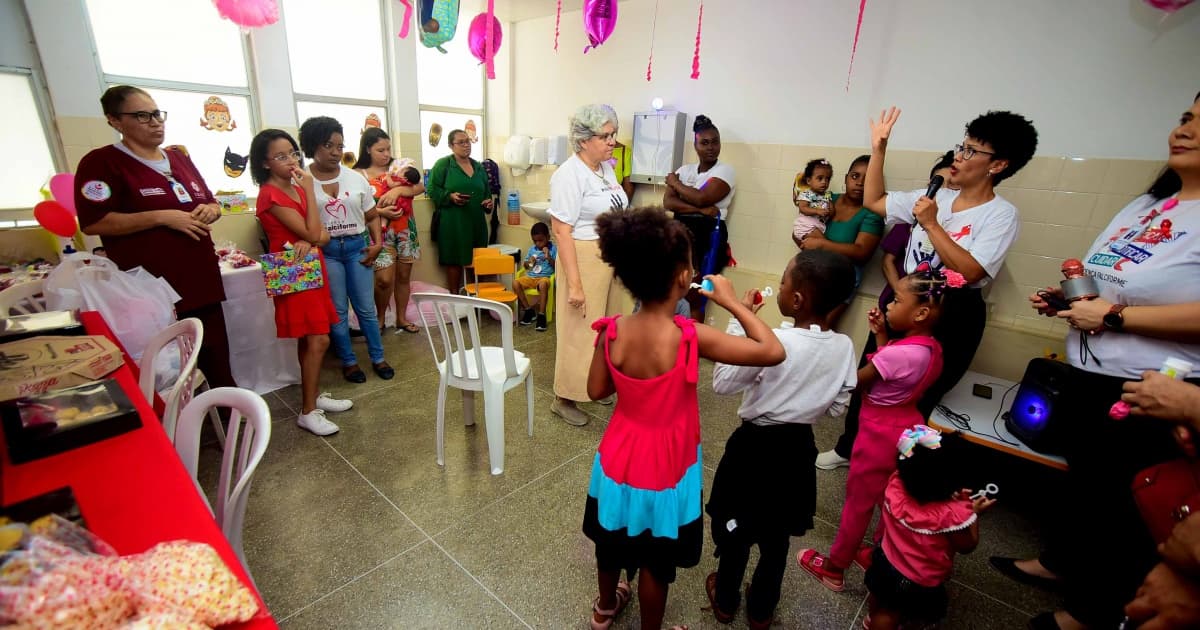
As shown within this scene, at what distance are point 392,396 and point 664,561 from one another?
2.28 m

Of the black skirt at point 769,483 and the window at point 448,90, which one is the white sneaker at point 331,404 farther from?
the window at point 448,90

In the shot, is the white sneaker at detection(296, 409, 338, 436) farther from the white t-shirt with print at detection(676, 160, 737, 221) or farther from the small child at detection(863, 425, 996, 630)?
the white t-shirt with print at detection(676, 160, 737, 221)

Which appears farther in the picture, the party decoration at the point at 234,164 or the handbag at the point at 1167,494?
the party decoration at the point at 234,164

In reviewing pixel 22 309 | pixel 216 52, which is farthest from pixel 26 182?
pixel 22 309

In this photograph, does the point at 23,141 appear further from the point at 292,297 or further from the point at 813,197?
the point at 813,197

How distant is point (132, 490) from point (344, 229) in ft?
6.90

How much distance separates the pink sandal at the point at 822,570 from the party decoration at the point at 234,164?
462 centimetres

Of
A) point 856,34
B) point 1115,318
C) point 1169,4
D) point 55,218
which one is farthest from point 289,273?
point 1169,4

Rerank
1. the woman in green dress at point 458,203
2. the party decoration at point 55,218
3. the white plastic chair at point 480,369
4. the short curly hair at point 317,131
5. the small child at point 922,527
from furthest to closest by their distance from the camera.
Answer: the woman in green dress at point 458,203, the short curly hair at point 317,131, the party decoration at point 55,218, the white plastic chair at point 480,369, the small child at point 922,527

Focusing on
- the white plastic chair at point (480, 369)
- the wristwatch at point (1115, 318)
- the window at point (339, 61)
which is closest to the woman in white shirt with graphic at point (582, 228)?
the white plastic chair at point (480, 369)

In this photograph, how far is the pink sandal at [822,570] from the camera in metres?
1.90

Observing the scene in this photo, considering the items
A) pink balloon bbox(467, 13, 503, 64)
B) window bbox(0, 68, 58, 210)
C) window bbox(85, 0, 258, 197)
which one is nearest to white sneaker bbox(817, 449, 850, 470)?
pink balloon bbox(467, 13, 503, 64)

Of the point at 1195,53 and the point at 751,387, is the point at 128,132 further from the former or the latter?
the point at 1195,53

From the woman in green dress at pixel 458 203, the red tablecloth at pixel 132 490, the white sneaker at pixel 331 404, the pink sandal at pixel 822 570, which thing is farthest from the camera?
the woman in green dress at pixel 458 203
